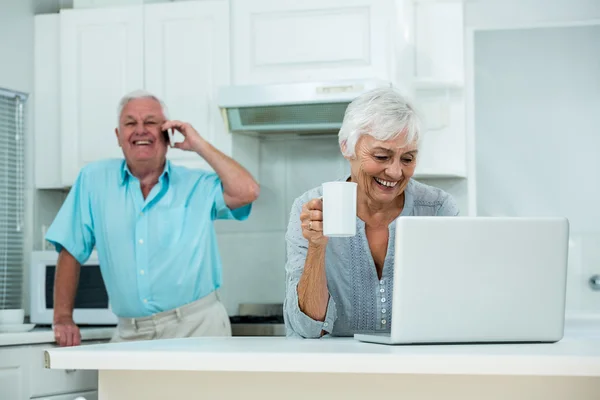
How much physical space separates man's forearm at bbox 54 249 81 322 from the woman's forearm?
4.87ft

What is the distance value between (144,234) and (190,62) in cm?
95

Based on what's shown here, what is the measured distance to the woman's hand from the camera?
1.96 metres

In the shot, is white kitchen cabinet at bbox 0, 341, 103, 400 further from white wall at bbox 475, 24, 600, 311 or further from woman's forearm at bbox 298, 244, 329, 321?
white wall at bbox 475, 24, 600, 311

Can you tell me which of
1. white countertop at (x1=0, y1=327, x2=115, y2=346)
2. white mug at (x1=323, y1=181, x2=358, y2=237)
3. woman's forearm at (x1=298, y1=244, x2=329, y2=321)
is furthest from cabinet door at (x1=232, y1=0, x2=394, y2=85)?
white mug at (x1=323, y1=181, x2=358, y2=237)

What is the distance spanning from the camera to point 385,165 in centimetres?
230

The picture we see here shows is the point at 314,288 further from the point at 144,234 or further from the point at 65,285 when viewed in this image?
the point at 65,285

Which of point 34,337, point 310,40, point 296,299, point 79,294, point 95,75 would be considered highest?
point 310,40

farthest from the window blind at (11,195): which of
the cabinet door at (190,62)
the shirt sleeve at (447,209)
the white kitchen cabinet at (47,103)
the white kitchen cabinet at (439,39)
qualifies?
the shirt sleeve at (447,209)

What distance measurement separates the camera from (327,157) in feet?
13.7

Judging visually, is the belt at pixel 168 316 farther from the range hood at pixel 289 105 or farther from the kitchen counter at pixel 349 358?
the kitchen counter at pixel 349 358

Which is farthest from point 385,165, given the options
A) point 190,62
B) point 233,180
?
point 190,62

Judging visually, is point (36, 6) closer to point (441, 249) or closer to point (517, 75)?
point (517, 75)

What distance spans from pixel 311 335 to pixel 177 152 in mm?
1944

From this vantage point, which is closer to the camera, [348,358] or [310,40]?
[348,358]
